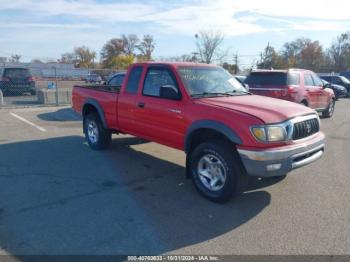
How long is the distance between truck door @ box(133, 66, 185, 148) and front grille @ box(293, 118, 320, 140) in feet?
5.30

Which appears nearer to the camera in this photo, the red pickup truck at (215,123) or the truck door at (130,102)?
the red pickup truck at (215,123)

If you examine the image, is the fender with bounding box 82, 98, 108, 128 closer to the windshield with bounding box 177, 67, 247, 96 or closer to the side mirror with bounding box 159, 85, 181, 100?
the side mirror with bounding box 159, 85, 181, 100

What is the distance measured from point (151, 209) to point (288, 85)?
7518 millimetres

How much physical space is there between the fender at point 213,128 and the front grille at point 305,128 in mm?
845

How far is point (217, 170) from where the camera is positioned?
456 centimetres

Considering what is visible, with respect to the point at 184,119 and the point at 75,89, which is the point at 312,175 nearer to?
the point at 184,119

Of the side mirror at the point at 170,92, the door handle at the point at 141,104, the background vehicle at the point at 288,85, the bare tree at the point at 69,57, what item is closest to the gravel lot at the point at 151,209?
the door handle at the point at 141,104

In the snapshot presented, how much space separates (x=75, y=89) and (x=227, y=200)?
5.16 metres

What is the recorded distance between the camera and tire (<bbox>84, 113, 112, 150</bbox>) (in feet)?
23.2

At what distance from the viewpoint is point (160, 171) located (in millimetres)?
5840

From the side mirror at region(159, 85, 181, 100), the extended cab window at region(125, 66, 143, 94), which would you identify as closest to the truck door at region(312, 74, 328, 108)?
the extended cab window at region(125, 66, 143, 94)

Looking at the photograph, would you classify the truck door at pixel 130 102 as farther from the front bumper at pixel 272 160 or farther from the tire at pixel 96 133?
the front bumper at pixel 272 160

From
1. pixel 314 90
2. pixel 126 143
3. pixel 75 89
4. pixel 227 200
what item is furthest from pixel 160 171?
pixel 314 90

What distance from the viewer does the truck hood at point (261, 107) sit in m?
4.23
